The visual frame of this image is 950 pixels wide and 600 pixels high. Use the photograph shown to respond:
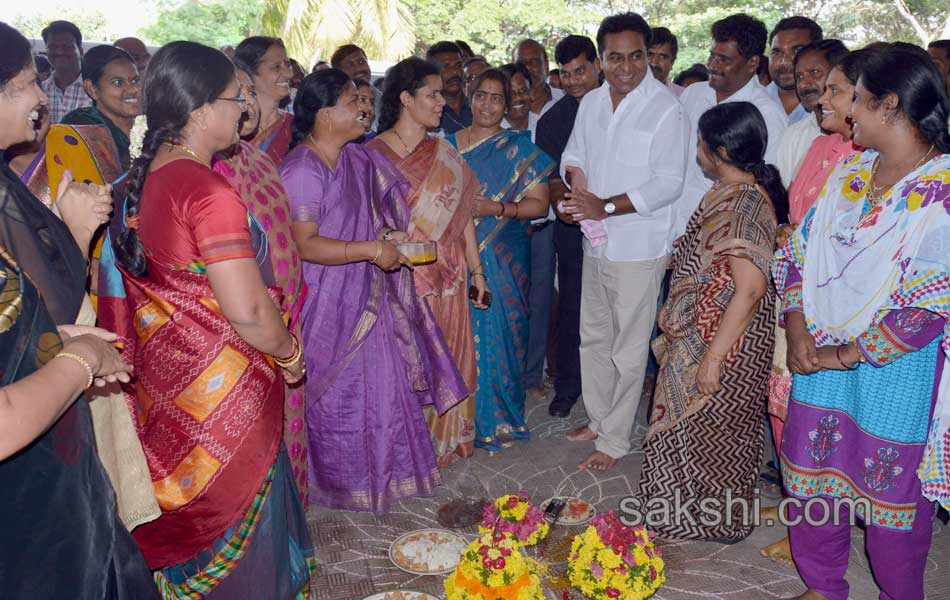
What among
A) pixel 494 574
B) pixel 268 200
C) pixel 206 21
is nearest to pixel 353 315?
pixel 268 200

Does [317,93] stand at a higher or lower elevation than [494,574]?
higher

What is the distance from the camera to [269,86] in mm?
3738

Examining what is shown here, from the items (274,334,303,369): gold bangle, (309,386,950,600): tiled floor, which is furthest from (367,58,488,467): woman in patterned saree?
(274,334,303,369): gold bangle

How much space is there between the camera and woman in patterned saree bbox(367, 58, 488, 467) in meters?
3.55

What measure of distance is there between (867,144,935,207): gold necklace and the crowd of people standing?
1cm

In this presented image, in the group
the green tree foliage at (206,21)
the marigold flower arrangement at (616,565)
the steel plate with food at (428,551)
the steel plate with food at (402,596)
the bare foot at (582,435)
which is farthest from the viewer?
the green tree foliage at (206,21)

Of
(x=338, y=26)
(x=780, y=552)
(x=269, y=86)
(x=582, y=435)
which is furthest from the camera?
(x=338, y=26)

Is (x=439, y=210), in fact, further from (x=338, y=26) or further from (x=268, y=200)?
(x=338, y=26)

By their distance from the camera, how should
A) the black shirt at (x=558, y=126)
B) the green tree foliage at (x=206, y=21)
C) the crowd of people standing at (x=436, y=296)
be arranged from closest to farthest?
the crowd of people standing at (x=436, y=296), the black shirt at (x=558, y=126), the green tree foliage at (x=206, y=21)

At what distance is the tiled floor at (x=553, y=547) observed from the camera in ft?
9.30

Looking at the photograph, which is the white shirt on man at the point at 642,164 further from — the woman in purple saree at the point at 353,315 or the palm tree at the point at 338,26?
the palm tree at the point at 338,26

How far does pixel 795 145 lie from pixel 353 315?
2178 mm

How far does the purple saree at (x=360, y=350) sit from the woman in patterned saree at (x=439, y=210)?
0.14 m

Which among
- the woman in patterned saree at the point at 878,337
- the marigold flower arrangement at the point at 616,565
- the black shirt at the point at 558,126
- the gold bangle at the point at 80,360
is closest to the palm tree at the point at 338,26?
the black shirt at the point at 558,126
